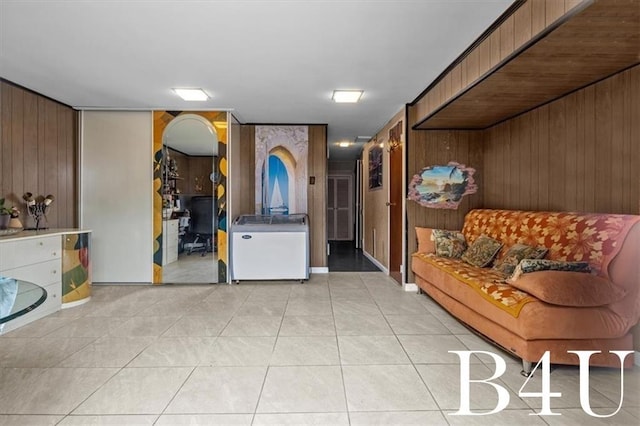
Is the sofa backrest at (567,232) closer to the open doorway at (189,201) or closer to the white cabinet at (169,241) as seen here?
the open doorway at (189,201)

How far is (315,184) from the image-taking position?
16.8 feet

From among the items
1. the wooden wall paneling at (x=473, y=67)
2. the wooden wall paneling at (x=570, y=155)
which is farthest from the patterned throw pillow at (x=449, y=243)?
the wooden wall paneling at (x=473, y=67)

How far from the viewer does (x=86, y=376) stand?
2.03 m

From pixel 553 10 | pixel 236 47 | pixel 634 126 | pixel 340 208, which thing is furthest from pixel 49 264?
pixel 340 208

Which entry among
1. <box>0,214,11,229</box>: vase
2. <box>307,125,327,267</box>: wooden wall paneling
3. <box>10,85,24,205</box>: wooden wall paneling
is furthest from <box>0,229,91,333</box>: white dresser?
<box>307,125,327,267</box>: wooden wall paneling

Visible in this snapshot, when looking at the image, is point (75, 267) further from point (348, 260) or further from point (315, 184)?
point (348, 260)

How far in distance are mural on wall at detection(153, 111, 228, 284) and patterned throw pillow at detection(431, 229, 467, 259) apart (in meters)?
2.91

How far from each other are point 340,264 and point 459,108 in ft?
11.7

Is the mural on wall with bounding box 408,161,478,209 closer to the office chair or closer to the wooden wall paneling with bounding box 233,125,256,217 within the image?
the wooden wall paneling with bounding box 233,125,256,217

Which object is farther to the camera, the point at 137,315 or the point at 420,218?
the point at 420,218

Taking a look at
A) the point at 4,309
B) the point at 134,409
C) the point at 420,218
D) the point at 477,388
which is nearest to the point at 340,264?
the point at 420,218

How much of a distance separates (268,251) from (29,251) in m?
2.56

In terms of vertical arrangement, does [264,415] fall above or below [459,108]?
below

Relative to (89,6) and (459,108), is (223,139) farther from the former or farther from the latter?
A: (459,108)
